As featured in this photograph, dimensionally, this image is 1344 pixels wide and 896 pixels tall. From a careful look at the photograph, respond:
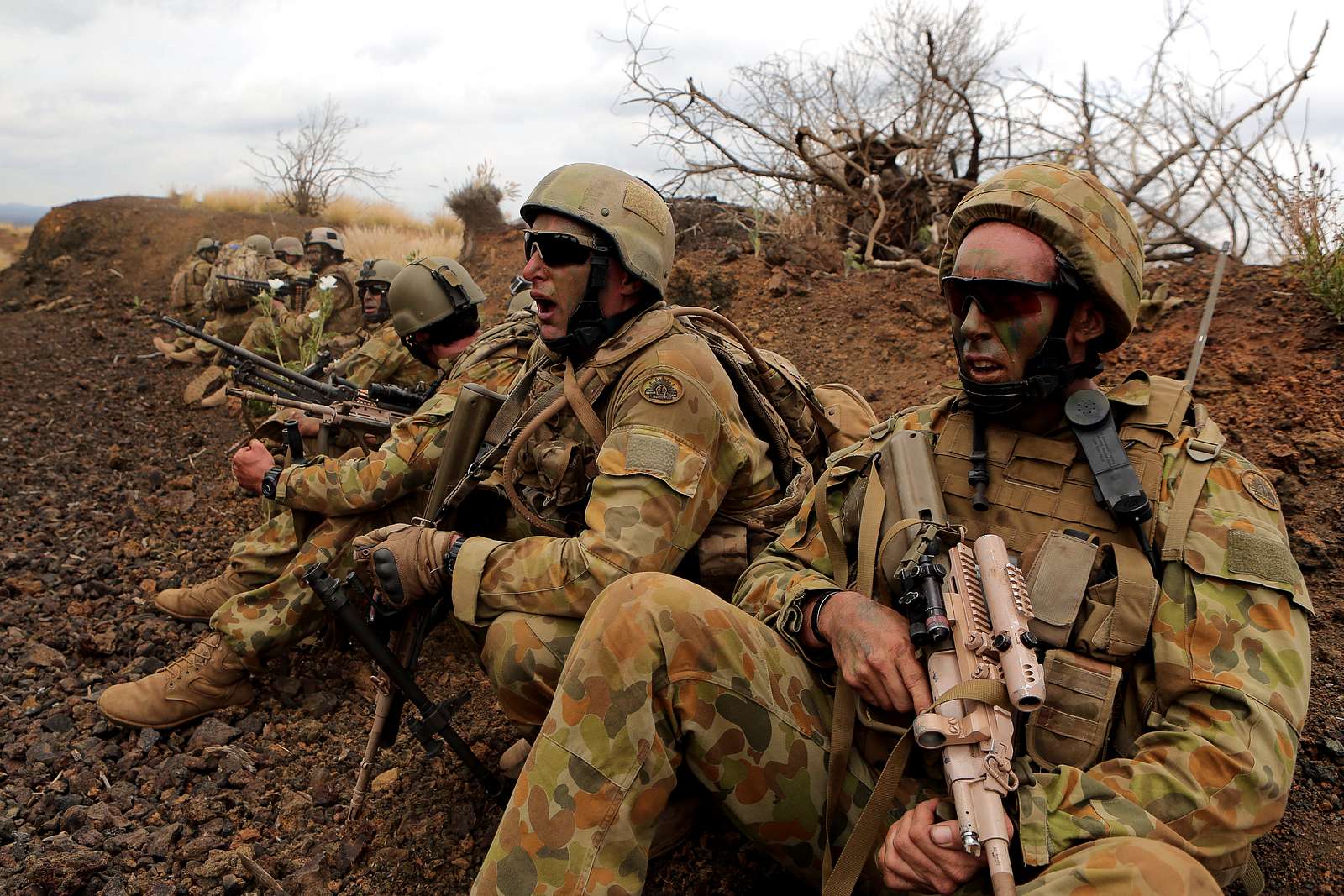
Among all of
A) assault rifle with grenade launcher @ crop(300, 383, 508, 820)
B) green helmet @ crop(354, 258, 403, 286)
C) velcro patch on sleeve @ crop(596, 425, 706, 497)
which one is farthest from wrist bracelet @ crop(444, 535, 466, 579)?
green helmet @ crop(354, 258, 403, 286)

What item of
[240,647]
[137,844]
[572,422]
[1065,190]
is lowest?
[137,844]

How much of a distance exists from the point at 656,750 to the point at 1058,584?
95 centimetres

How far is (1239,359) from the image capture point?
469 cm

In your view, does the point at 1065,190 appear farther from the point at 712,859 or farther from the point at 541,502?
the point at 712,859

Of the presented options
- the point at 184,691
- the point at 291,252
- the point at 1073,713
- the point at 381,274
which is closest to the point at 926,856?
the point at 1073,713

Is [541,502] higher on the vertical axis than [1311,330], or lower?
lower

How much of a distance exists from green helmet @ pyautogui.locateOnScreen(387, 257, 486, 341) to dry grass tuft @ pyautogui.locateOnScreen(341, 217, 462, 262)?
7929 mm

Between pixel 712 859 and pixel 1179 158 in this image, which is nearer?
pixel 712 859

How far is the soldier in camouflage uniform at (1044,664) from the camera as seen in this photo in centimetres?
180

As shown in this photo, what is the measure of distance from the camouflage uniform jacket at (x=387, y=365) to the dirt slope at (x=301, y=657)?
1347 mm

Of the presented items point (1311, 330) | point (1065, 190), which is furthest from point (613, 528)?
point (1311, 330)

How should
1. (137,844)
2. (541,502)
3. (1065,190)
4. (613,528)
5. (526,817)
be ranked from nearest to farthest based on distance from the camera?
(526,817) → (1065,190) → (613,528) → (137,844) → (541,502)

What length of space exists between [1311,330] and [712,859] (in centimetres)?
410

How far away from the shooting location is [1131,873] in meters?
1.55
